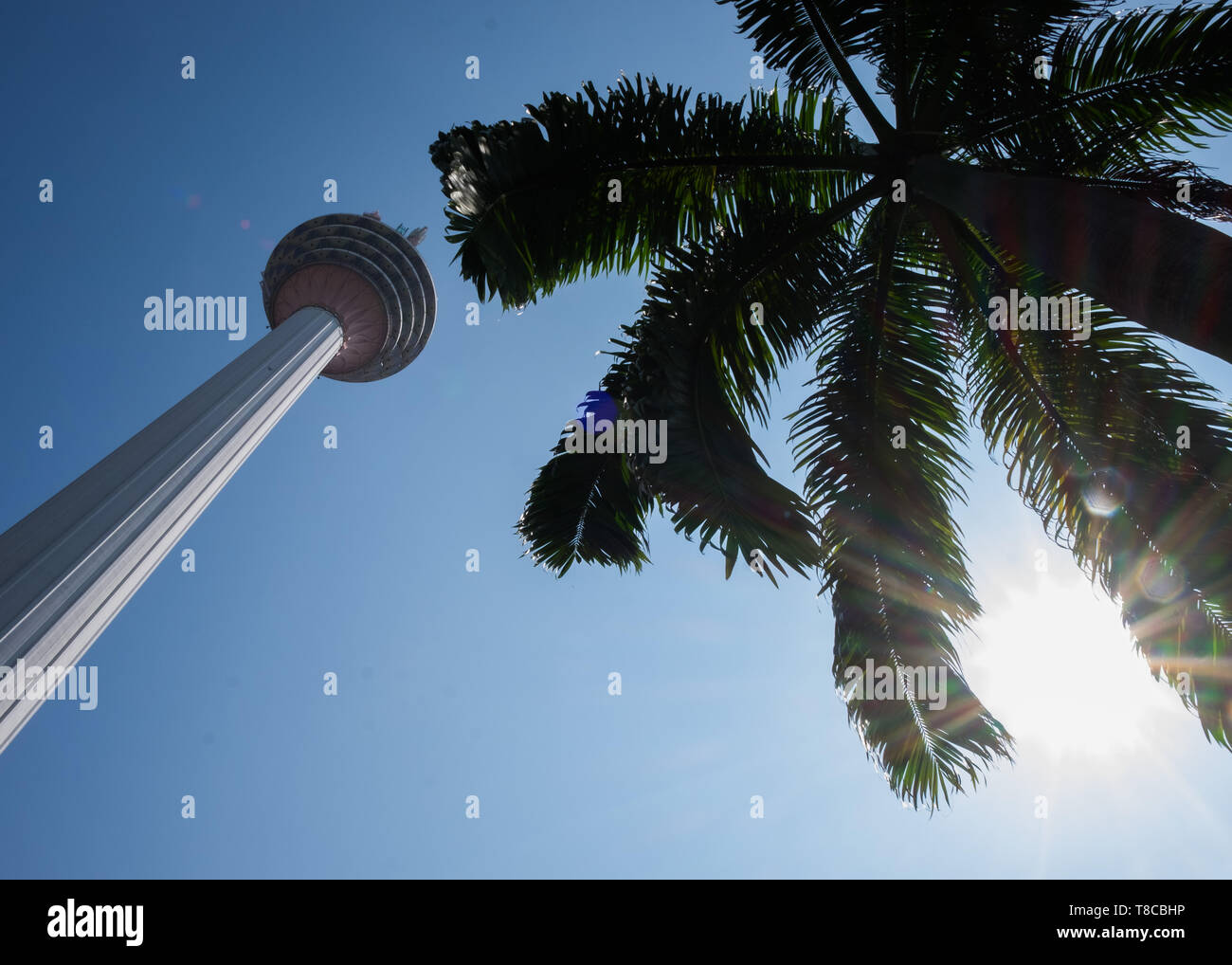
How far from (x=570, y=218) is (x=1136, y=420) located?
4.80m

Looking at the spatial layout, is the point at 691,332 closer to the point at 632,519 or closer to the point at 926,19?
the point at 632,519

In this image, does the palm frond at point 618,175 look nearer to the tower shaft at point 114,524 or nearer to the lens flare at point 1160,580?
the lens flare at point 1160,580

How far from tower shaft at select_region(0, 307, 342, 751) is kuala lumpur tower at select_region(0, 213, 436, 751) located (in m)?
0.01

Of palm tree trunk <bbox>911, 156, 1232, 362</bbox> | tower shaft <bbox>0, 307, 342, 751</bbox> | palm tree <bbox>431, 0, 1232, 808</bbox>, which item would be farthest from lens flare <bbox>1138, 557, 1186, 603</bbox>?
tower shaft <bbox>0, 307, 342, 751</bbox>

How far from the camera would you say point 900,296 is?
6.42m

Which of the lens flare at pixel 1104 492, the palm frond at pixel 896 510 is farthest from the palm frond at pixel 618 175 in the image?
the lens flare at pixel 1104 492

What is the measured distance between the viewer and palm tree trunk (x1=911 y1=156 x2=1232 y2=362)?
3264mm

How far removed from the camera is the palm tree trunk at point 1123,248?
326cm

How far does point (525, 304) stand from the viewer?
5992 mm

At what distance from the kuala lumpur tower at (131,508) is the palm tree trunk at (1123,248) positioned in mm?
7904

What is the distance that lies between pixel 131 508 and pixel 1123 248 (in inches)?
361

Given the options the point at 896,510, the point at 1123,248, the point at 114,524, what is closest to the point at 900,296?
the point at 896,510

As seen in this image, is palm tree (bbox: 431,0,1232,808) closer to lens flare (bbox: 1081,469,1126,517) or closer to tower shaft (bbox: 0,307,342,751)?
lens flare (bbox: 1081,469,1126,517)

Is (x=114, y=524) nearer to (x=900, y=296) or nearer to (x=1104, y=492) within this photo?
(x=900, y=296)
